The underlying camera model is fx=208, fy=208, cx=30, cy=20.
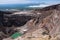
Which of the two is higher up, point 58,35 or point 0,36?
point 58,35

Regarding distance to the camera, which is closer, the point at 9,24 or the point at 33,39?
the point at 33,39

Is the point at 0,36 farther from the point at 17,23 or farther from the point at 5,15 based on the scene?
the point at 5,15

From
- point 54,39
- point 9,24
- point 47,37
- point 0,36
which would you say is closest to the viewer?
point 54,39

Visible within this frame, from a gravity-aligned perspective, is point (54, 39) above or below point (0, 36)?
above

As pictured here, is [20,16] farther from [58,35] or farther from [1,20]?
[58,35]

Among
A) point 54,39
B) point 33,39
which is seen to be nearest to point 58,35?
point 54,39

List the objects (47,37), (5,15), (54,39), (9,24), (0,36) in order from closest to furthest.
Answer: (54,39)
(47,37)
(0,36)
(9,24)
(5,15)

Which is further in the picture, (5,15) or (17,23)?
(5,15)

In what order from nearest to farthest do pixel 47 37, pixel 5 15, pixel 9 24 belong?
pixel 47 37 < pixel 9 24 < pixel 5 15

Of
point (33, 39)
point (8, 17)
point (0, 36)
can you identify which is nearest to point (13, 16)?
point (8, 17)
